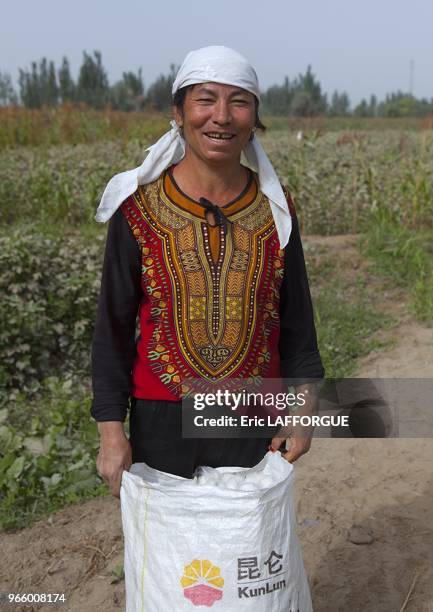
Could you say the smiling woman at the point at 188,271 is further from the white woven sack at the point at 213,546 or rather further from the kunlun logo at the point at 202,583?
the kunlun logo at the point at 202,583

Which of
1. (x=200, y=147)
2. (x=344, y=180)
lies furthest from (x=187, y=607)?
(x=344, y=180)

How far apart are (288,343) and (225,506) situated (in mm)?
531

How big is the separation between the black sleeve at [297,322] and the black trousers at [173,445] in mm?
222

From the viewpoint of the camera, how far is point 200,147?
1.62m

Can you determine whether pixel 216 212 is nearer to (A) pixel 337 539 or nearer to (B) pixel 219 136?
(B) pixel 219 136

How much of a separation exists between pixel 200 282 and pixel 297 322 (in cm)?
31

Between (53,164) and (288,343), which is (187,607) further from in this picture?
(53,164)

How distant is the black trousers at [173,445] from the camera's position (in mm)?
1766

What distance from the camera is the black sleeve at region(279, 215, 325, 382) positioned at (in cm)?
177

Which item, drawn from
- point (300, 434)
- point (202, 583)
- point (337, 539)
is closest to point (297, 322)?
point (300, 434)

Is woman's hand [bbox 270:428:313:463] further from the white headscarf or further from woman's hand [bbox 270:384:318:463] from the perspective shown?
the white headscarf

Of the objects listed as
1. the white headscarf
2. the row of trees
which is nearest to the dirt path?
the white headscarf

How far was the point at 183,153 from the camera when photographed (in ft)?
5.74

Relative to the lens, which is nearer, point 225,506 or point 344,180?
point 225,506
